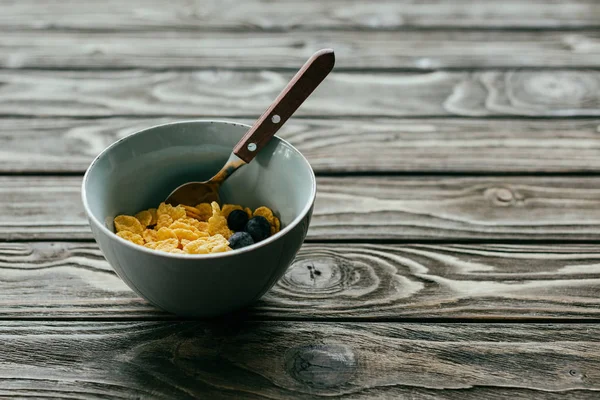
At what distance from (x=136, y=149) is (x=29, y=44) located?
0.68 meters

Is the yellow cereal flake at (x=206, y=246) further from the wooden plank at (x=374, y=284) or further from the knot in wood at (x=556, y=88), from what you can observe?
the knot in wood at (x=556, y=88)

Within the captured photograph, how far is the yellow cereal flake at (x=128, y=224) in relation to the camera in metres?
0.66

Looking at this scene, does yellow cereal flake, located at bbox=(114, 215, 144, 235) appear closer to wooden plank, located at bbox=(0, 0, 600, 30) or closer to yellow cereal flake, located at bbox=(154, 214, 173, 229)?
yellow cereal flake, located at bbox=(154, 214, 173, 229)

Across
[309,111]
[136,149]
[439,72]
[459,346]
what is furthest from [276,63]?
[459,346]

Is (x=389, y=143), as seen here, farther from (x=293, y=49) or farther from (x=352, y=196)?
(x=293, y=49)

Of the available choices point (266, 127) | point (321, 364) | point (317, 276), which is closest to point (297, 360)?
point (321, 364)

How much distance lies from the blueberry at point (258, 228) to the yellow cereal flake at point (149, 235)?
94 millimetres

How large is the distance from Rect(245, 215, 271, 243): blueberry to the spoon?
62 millimetres

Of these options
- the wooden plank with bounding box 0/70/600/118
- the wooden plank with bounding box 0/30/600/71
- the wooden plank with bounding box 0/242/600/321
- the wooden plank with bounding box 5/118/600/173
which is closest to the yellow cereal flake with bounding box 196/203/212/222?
the wooden plank with bounding box 0/242/600/321

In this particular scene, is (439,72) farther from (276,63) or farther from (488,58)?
(276,63)

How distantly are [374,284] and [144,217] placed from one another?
0.26 m

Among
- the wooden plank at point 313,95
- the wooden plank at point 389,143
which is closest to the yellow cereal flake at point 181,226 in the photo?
the wooden plank at point 389,143

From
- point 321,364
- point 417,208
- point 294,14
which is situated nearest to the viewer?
point 321,364

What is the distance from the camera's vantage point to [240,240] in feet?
2.10
